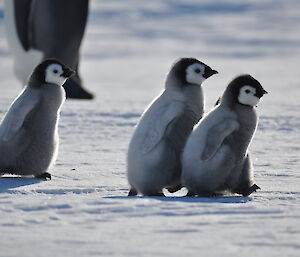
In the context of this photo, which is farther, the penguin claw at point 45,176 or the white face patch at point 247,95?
the penguin claw at point 45,176

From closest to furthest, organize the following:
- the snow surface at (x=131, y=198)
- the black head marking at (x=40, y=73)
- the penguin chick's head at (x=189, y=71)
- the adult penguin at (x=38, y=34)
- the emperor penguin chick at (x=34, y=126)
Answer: the snow surface at (x=131, y=198), the penguin chick's head at (x=189, y=71), the emperor penguin chick at (x=34, y=126), the black head marking at (x=40, y=73), the adult penguin at (x=38, y=34)

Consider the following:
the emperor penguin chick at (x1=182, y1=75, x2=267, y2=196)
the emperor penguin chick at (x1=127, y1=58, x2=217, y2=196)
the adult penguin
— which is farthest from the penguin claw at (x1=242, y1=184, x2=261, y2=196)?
the adult penguin

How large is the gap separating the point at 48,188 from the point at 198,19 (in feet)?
64.8

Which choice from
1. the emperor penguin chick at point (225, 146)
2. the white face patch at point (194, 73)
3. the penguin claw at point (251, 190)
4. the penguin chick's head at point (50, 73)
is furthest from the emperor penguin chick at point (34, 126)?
the penguin claw at point (251, 190)

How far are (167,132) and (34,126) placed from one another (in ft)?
2.76

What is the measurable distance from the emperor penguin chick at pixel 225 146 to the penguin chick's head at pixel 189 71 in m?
0.23

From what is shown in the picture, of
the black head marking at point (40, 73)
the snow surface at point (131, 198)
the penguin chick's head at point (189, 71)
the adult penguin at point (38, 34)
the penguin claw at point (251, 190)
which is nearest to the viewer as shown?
the snow surface at point (131, 198)

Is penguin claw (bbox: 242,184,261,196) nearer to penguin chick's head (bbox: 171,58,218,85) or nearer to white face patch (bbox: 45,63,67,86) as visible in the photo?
penguin chick's head (bbox: 171,58,218,85)

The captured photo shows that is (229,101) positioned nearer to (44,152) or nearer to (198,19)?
(44,152)

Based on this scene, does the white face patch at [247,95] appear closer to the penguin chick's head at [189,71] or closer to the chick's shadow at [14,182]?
the penguin chick's head at [189,71]

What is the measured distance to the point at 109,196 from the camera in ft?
15.1

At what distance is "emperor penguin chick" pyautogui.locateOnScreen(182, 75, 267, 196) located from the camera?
4.70 metres

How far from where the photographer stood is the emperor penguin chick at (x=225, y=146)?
4.70m

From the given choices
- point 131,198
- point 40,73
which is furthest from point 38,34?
point 131,198
